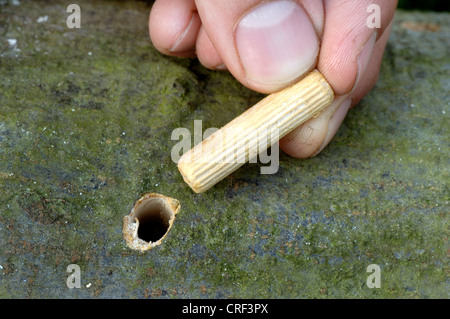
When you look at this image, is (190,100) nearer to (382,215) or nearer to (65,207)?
(65,207)

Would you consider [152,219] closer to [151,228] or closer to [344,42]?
[151,228]

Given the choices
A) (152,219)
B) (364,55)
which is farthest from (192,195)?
(364,55)

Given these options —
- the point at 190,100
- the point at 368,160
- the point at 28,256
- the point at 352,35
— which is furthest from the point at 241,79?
the point at 28,256

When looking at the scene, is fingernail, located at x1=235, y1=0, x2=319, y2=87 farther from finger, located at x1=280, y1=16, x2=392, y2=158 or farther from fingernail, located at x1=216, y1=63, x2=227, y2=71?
fingernail, located at x1=216, y1=63, x2=227, y2=71

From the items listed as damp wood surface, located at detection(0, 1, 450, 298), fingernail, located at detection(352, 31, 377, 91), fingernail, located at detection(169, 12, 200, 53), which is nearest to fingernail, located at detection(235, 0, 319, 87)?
fingernail, located at detection(352, 31, 377, 91)

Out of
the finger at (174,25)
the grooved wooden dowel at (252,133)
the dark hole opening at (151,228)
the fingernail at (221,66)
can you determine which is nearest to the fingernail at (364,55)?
the grooved wooden dowel at (252,133)
